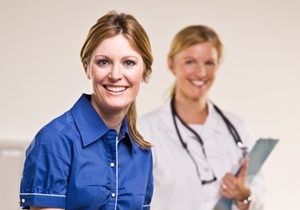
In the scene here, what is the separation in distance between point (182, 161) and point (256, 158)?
0.36 metres

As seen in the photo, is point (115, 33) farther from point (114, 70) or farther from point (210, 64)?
point (210, 64)

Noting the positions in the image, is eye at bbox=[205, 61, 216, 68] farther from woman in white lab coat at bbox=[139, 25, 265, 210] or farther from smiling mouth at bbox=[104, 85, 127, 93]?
smiling mouth at bbox=[104, 85, 127, 93]

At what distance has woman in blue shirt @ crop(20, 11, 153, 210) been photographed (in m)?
1.20

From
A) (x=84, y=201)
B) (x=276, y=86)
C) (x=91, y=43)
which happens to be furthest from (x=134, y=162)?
(x=276, y=86)

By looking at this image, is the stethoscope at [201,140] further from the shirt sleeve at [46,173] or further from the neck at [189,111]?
the shirt sleeve at [46,173]

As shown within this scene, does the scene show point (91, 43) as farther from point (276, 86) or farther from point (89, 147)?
point (276, 86)

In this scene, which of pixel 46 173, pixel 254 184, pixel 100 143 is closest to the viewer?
pixel 46 173

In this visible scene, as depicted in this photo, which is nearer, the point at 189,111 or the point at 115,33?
the point at 115,33

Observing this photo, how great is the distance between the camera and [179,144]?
243cm

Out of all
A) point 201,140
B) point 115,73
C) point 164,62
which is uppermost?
point 164,62

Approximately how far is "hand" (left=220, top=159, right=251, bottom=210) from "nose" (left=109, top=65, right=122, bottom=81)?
1290 millimetres

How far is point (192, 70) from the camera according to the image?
8.11 feet

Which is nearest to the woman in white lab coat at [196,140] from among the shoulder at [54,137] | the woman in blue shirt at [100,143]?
the woman in blue shirt at [100,143]

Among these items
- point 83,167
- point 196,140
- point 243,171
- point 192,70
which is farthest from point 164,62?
point 83,167
